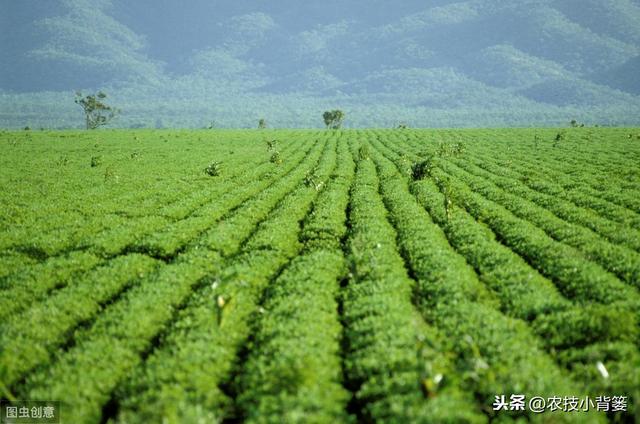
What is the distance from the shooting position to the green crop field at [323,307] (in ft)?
26.2

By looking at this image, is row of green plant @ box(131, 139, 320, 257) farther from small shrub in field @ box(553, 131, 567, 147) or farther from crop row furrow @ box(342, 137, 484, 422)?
small shrub in field @ box(553, 131, 567, 147)

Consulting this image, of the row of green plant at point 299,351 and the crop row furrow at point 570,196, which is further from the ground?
the crop row furrow at point 570,196

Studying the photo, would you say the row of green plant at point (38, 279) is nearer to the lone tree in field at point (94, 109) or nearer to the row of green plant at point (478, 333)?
the row of green plant at point (478, 333)

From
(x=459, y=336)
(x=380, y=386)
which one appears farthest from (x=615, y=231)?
(x=380, y=386)

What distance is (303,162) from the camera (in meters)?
46.9

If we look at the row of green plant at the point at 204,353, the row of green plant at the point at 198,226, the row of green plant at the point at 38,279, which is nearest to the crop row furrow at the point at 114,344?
the row of green plant at the point at 204,353

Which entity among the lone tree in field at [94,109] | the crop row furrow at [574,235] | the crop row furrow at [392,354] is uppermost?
the lone tree in field at [94,109]

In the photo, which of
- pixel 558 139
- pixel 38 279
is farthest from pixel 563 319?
pixel 558 139

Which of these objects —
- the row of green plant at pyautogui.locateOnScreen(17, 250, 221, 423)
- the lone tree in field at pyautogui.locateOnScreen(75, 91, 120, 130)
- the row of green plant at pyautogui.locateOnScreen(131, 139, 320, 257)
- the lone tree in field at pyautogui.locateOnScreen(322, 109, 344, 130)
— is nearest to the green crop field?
the row of green plant at pyautogui.locateOnScreen(17, 250, 221, 423)

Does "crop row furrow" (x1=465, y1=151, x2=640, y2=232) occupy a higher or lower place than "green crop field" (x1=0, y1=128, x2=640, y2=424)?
higher

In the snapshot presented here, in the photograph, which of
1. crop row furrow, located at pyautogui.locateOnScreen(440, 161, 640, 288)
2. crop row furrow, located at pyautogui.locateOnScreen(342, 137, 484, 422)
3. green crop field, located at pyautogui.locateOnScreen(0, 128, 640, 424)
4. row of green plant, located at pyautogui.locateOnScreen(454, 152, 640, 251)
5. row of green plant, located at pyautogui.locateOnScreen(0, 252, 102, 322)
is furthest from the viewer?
row of green plant, located at pyautogui.locateOnScreen(454, 152, 640, 251)

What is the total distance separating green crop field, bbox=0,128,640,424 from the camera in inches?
315

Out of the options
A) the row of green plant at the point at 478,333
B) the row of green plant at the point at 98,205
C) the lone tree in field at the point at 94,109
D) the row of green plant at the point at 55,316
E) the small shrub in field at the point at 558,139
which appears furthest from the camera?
the lone tree in field at the point at 94,109

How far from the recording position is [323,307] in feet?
37.9
